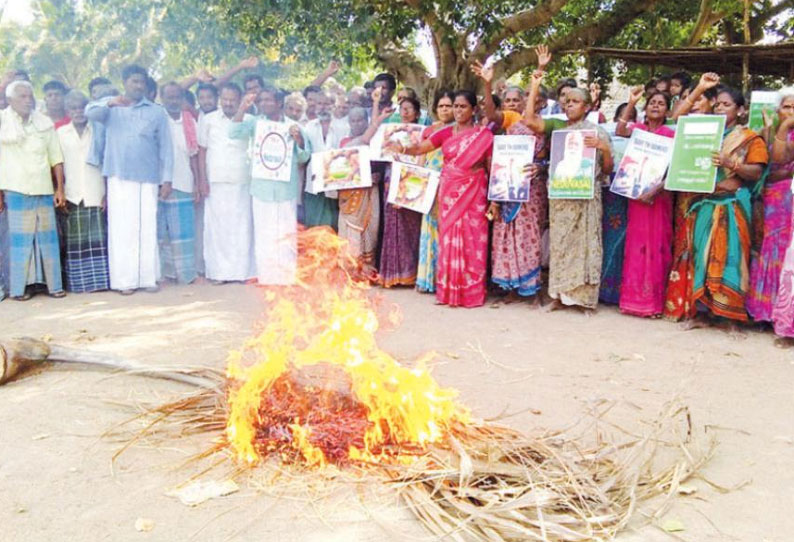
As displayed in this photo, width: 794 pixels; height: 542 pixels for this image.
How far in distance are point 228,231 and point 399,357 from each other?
360 centimetres

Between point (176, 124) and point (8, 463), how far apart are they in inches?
207

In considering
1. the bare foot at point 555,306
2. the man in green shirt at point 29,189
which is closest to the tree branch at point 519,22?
the bare foot at point 555,306

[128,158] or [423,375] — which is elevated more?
[128,158]

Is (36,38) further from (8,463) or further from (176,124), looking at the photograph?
(8,463)

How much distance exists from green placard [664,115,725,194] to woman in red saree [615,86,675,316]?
1.05 ft

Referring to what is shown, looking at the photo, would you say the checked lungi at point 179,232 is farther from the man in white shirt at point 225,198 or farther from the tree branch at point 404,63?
the tree branch at point 404,63

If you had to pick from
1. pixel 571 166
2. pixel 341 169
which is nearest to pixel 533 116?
pixel 571 166

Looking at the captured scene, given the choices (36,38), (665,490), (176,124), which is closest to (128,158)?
(176,124)

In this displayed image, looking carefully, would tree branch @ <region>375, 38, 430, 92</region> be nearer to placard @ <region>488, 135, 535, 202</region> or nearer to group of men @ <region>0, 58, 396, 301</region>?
group of men @ <region>0, 58, 396, 301</region>

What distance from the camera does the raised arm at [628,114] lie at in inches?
250

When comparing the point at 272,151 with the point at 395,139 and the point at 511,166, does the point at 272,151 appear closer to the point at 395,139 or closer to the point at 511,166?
the point at 395,139

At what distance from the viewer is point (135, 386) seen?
434cm

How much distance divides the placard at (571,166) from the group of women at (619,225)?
99mm

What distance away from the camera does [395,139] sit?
23.8ft
